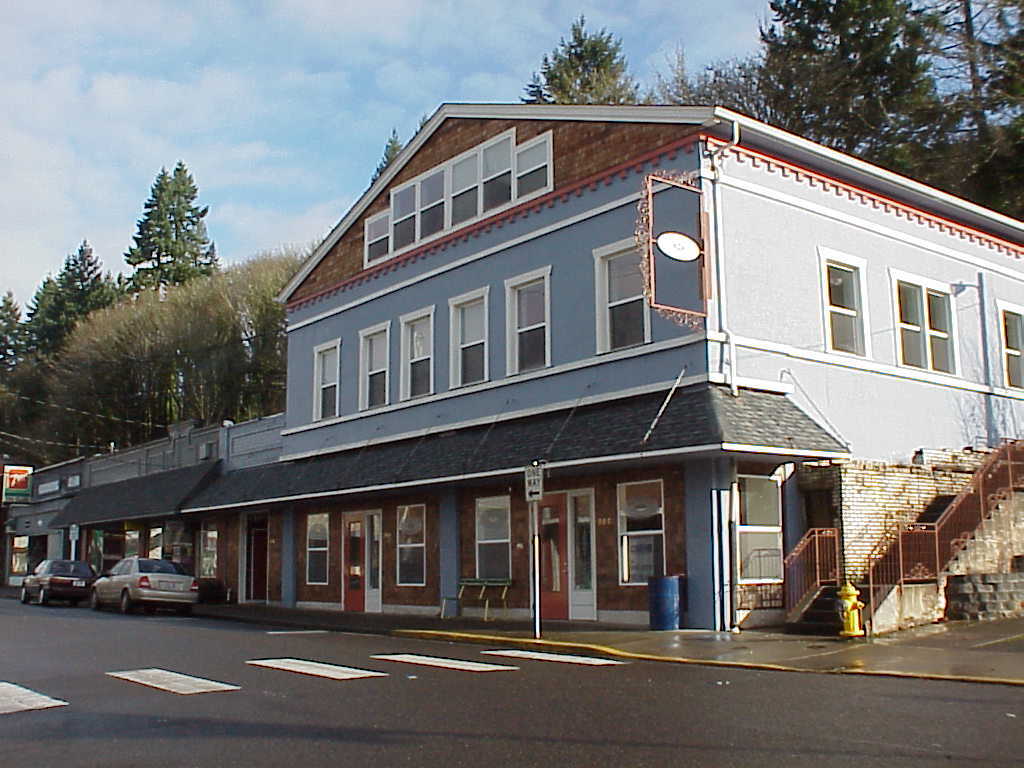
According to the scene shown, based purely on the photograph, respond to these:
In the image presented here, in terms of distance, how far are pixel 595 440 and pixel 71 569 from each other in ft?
70.6

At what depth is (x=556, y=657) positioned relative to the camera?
15.6m

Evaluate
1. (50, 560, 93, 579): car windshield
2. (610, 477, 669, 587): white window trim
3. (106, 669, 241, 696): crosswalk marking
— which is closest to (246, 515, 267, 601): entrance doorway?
(50, 560, 93, 579): car windshield

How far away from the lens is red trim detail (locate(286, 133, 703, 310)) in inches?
768

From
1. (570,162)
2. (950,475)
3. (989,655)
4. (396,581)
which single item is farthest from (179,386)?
(989,655)

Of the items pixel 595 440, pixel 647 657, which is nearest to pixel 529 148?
pixel 595 440

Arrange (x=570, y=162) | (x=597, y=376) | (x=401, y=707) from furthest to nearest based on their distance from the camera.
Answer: (x=570, y=162) < (x=597, y=376) < (x=401, y=707)

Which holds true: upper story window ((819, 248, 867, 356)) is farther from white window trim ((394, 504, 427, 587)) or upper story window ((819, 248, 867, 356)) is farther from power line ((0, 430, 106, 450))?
power line ((0, 430, 106, 450))

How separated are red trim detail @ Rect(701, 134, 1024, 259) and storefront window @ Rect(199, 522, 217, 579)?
21.3 metres

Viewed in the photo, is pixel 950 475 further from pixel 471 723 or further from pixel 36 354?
pixel 36 354

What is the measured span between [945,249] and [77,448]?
46.8m

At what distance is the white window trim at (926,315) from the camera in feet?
70.7

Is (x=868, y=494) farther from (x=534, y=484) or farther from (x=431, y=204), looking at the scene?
(x=431, y=204)

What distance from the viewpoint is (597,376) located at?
20219 mm

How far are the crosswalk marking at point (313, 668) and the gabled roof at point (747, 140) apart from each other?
35.3ft
